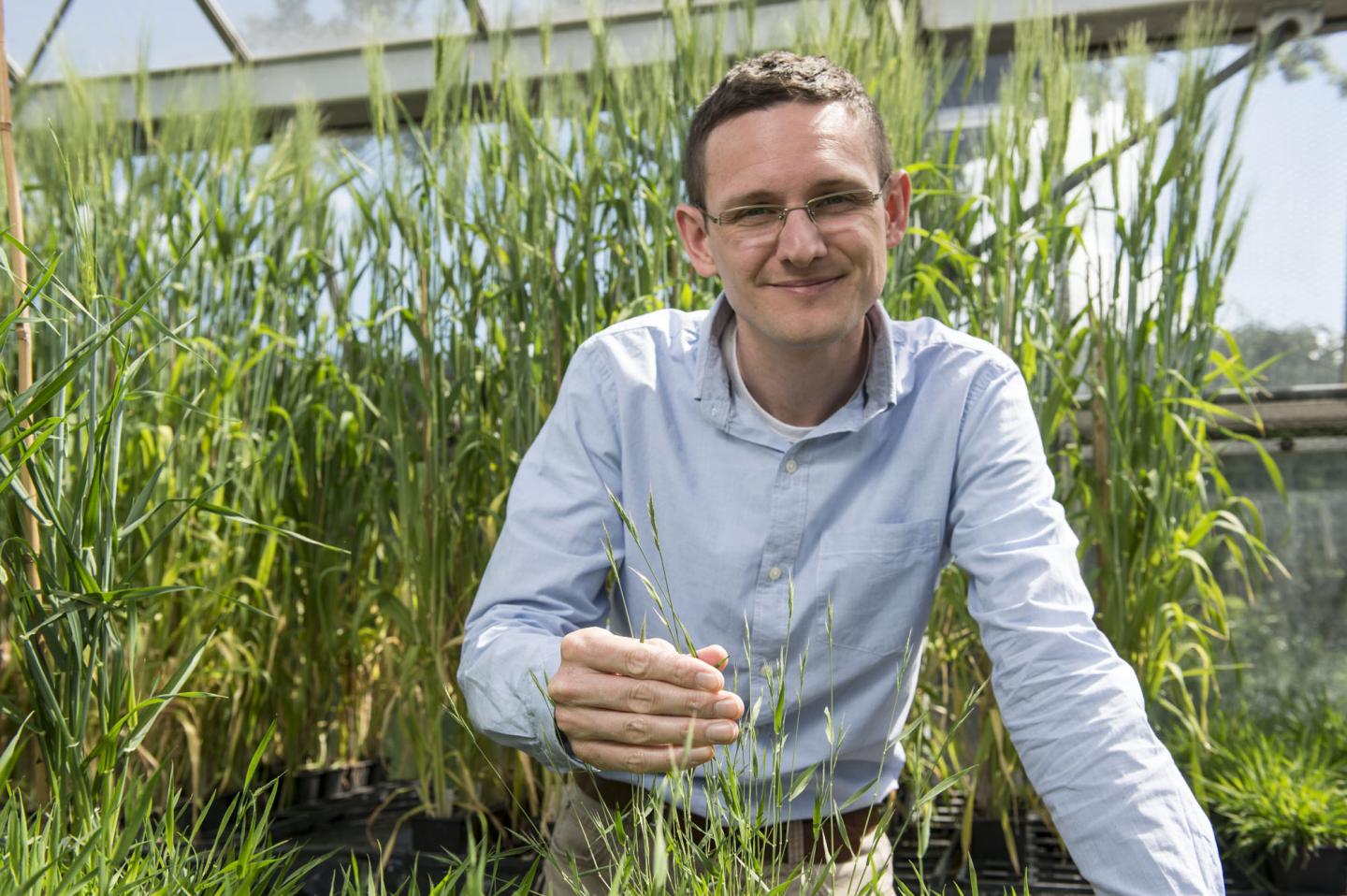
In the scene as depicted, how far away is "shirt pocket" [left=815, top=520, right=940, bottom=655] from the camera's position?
120 centimetres

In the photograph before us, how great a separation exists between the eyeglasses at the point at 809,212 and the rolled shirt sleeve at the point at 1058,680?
0.23 metres

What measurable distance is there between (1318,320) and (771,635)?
2081 mm

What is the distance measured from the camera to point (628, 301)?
79.2 inches

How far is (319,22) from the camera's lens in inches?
131

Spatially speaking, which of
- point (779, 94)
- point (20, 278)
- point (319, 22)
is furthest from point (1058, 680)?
point (319, 22)

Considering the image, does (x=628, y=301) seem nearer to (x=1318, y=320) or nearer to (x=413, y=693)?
(x=413, y=693)

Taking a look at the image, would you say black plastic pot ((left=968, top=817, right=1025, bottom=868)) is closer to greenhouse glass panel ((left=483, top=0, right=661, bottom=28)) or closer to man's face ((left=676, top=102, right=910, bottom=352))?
man's face ((left=676, top=102, right=910, bottom=352))

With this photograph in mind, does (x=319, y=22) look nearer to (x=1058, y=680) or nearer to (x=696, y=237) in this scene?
(x=696, y=237)

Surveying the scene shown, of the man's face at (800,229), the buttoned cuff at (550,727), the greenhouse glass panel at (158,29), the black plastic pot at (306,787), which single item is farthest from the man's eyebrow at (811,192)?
the greenhouse glass panel at (158,29)

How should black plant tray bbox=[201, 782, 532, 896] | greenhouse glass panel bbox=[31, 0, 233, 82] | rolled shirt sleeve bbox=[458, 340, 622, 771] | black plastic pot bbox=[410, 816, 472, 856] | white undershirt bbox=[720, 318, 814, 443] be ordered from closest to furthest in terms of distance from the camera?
rolled shirt sleeve bbox=[458, 340, 622, 771] < white undershirt bbox=[720, 318, 814, 443] < black plant tray bbox=[201, 782, 532, 896] < black plastic pot bbox=[410, 816, 472, 856] < greenhouse glass panel bbox=[31, 0, 233, 82]

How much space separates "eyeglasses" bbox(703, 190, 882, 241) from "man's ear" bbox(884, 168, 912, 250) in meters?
0.13

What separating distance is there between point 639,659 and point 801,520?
1.78 feet

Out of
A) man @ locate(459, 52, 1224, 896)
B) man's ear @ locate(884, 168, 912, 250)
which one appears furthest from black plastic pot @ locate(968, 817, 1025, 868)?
man's ear @ locate(884, 168, 912, 250)

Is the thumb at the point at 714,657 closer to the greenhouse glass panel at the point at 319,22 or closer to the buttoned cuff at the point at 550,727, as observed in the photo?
the buttoned cuff at the point at 550,727
